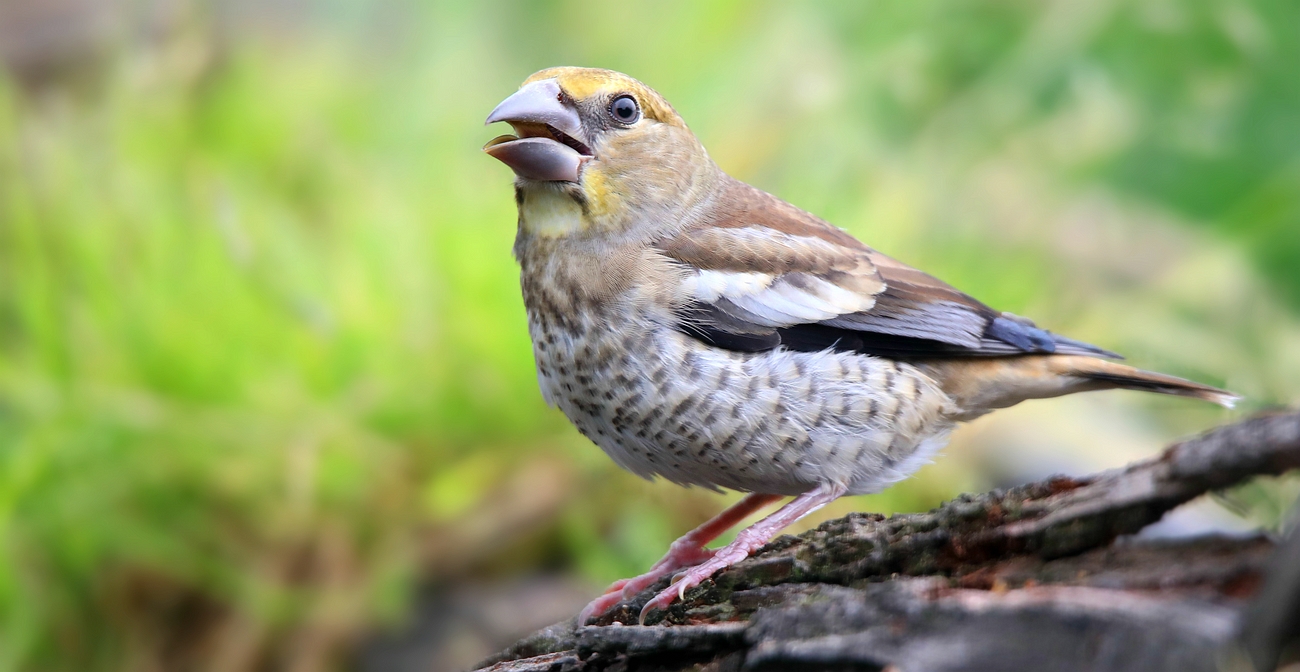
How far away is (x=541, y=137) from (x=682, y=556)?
3.53ft

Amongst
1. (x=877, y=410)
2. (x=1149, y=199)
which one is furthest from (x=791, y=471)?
(x=1149, y=199)

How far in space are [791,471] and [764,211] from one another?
759 mm

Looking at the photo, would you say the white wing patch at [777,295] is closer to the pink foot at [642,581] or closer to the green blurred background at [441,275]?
the pink foot at [642,581]

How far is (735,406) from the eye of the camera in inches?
96.1

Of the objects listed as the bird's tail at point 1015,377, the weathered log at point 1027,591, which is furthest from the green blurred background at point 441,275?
the weathered log at point 1027,591

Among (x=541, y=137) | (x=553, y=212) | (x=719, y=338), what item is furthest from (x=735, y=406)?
(x=541, y=137)

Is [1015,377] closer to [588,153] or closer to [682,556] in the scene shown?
[682,556]

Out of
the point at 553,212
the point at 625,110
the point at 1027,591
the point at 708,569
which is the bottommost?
the point at 1027,591

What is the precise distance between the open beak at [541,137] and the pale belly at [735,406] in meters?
0.38

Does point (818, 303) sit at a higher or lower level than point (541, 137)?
lower

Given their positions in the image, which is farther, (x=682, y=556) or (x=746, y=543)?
→ (x=682, y=556)

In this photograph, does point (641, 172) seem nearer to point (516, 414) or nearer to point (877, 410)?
point (877, 410)

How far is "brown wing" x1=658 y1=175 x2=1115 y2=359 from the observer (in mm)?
2598

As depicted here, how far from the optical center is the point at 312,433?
4.07 m
